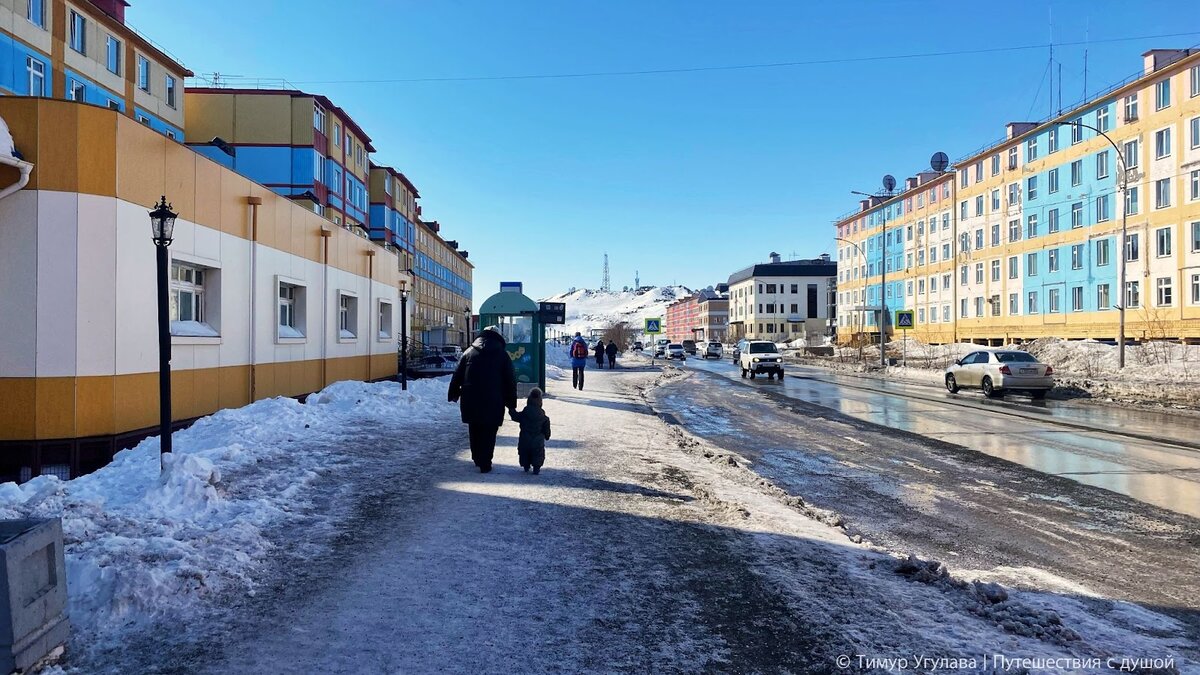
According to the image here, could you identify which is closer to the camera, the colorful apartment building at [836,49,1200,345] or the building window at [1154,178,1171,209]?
the colorful apartment building at [836,49,1200,345]

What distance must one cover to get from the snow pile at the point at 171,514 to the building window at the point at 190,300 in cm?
209

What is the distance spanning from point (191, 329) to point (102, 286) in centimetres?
222

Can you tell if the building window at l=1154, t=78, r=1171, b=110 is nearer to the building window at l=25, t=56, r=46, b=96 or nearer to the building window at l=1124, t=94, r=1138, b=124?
the building window at l=1124, t=94, r=1138, b=124

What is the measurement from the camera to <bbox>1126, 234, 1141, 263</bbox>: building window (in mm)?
39344

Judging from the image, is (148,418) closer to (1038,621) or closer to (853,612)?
(853,612)

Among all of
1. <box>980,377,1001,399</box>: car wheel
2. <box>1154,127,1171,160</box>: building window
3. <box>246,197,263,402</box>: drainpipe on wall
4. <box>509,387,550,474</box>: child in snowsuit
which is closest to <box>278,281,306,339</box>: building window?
<box>246,197,263,402</box>: drainpipe on wall

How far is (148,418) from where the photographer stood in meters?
11.0

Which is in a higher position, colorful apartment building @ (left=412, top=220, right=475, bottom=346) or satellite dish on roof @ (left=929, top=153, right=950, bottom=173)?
satellite dish on roof @ (left=929, top=153, right=950, bottom=173)

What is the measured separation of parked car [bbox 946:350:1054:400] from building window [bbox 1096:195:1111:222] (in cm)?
2536

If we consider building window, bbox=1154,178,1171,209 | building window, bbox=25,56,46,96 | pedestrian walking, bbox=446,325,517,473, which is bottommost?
pedestrian walking, bbox=446,325,517,473

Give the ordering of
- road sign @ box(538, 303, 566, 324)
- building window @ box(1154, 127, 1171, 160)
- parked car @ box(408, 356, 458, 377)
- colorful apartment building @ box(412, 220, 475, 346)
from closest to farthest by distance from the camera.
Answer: road sign @ box(538, 303, 566, 324)
parked car @ box(408, 356, 458, 377)
building window @ box(1154, 127, 1171, 160)
colorful apartment building @ box(412, 220, 475, 346)

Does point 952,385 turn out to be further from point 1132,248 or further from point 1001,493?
point 1132,248

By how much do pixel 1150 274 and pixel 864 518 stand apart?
138 ft

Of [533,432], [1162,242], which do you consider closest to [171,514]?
[533,432]
